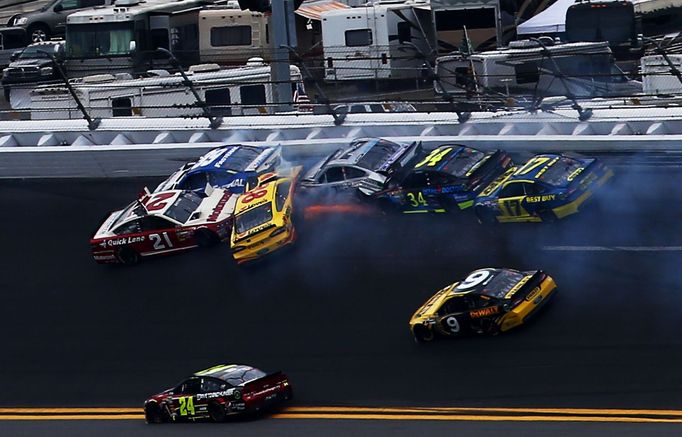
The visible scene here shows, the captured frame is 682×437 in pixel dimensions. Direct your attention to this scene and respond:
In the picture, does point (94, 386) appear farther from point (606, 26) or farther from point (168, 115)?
point (606, 26)

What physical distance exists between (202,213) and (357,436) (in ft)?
22.6

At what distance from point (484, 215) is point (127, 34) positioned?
14972 mm

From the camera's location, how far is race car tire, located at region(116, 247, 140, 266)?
760 inches

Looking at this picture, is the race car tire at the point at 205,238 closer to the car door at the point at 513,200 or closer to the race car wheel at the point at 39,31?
the car door at the point at 513,200

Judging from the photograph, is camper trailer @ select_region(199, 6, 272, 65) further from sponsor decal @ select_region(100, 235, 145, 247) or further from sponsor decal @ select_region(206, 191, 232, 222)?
sponsor decal @ select_region(100, 235, 145, 247)

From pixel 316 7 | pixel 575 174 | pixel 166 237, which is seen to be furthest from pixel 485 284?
pixel 316 7

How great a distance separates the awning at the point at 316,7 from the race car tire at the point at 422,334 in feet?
60.8

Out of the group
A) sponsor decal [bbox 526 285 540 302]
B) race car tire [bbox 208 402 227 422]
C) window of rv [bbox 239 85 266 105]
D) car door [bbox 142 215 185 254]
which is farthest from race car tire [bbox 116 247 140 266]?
window of rv [bbox 239 85 266 105]

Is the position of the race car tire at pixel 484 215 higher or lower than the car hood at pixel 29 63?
lower

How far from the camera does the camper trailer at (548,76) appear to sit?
835 inches

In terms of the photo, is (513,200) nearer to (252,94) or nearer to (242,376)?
(242,376)

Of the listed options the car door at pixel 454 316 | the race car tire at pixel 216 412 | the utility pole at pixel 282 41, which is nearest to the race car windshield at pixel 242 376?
the race car tire at pixel 216 412

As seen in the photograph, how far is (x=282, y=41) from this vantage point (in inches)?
942

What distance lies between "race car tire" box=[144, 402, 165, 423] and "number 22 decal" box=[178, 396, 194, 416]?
0.25 m
